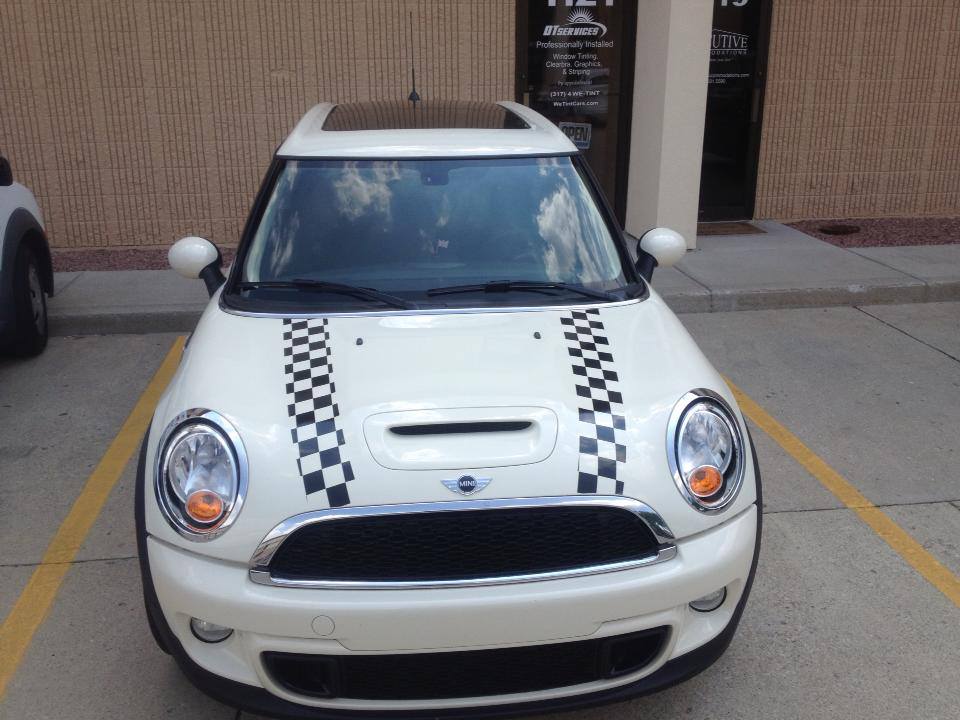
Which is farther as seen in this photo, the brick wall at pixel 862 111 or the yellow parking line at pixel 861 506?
the brick wall at pixel 862 111

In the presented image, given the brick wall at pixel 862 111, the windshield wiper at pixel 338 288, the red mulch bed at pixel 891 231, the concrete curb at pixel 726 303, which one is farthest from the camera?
the brick wall at pixel 862 111

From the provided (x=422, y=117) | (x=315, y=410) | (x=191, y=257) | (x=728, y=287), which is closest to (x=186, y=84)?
(x=728, y=287)

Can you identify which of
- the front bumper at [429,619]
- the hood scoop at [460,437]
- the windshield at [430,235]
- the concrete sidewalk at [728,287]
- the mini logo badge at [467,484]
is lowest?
the concrete sidewalk at [728,287]

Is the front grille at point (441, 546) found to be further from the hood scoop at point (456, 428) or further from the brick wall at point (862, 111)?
the brick wall at point (862, 111)

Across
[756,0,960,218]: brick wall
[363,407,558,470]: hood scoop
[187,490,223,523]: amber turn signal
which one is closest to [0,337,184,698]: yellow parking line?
[187,490,223,523]: amber turn signal

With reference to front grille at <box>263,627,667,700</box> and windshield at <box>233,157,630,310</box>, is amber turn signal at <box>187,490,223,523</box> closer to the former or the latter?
front grille at <box>263,627,667,700</box>

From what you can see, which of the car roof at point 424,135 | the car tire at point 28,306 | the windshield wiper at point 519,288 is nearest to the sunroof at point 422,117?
the car roof at point 424,135

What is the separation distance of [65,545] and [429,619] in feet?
7.39

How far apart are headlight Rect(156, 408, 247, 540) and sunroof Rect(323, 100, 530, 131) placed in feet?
5.95

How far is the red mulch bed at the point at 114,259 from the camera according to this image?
325 inches

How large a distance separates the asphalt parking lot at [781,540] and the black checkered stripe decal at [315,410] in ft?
3.27

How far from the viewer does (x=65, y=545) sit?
4.04 m

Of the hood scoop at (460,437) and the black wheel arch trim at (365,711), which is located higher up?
the hood scoop at (460,437)

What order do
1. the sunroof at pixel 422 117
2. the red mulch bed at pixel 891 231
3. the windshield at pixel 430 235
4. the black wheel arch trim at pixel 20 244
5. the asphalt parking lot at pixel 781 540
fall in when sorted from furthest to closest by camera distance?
the red mulch bed at pixel 891 231, the black wheel arch trim at pixel 20 244, the sunroof at pixel 422 117, the windshield at pixel 430 235, the asphalt parking lot at pixel 781 540
